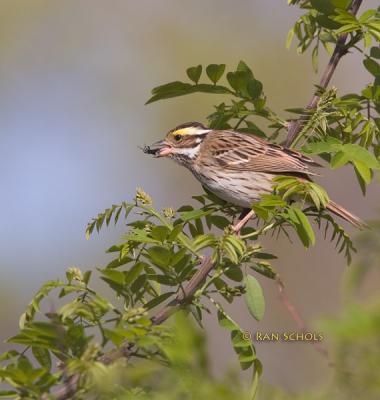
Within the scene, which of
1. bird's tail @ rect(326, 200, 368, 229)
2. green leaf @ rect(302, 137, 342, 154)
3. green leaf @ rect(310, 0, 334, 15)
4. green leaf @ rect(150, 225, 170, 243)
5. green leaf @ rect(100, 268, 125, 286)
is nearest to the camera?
green leaf @ rect(100, 268, 125, 286)

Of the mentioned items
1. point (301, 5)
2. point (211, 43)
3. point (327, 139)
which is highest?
point (211, 43)

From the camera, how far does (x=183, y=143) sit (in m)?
4.65

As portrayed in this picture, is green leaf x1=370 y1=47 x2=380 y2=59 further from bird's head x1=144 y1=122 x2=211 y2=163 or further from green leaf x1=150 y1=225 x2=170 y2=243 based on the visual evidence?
bird's head x1=144 y1=122 x2=211 y2=163

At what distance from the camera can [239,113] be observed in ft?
9.00

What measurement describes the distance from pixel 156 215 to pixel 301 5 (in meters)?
1.04

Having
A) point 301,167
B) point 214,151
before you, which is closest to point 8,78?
point 214,151

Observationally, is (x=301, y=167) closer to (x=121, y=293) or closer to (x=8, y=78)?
(x=121, y=293)

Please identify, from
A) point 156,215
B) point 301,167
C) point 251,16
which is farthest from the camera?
point 251,16

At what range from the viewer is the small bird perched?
416 centimetres

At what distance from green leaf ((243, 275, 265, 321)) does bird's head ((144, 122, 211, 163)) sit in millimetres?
2427

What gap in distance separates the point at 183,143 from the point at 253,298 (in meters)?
2.54

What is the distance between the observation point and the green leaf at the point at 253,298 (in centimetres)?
217

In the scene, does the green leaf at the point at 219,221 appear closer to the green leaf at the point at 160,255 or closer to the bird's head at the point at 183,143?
the green leaf at the point at 160,255

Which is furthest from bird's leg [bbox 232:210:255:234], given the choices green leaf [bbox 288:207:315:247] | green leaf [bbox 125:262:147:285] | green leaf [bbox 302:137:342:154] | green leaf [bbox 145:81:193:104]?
green leaf [bbox 125:262:147:285]
